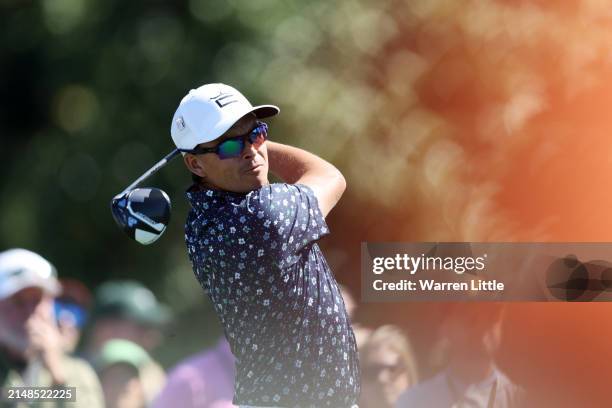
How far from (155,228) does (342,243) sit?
1.24 m

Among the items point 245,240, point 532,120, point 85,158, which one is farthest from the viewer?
point 85,158

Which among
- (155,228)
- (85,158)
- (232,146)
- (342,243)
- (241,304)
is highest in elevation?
(85,158)

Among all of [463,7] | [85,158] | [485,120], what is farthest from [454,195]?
[85,158]

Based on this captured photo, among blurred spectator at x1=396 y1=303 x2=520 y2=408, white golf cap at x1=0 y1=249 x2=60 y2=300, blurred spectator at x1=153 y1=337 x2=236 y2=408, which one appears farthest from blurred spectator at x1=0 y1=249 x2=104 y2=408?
blurred spectator at x1=396 y1=303 x2=520 y2=408

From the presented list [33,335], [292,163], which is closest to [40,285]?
[33,335]

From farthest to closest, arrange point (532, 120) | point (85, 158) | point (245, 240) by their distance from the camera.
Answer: point (85, 158) → point (532, 120) → point (245, 240)

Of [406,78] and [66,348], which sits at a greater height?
[406,78]

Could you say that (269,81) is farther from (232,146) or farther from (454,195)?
(232,146)

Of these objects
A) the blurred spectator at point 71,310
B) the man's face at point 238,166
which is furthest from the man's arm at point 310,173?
the blurred spectator at point 71,310

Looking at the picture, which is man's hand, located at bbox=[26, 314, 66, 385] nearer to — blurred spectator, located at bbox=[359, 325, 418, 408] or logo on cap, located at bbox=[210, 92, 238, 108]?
blurred spectator, located at bbox=[359, 325, 418, 408]

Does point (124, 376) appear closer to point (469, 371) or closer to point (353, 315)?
point (353, 315)

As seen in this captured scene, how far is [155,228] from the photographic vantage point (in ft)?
6.85

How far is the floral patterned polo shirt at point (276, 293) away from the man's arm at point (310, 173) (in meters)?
0.07

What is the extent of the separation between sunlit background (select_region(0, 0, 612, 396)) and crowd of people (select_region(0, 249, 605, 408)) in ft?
0.19
